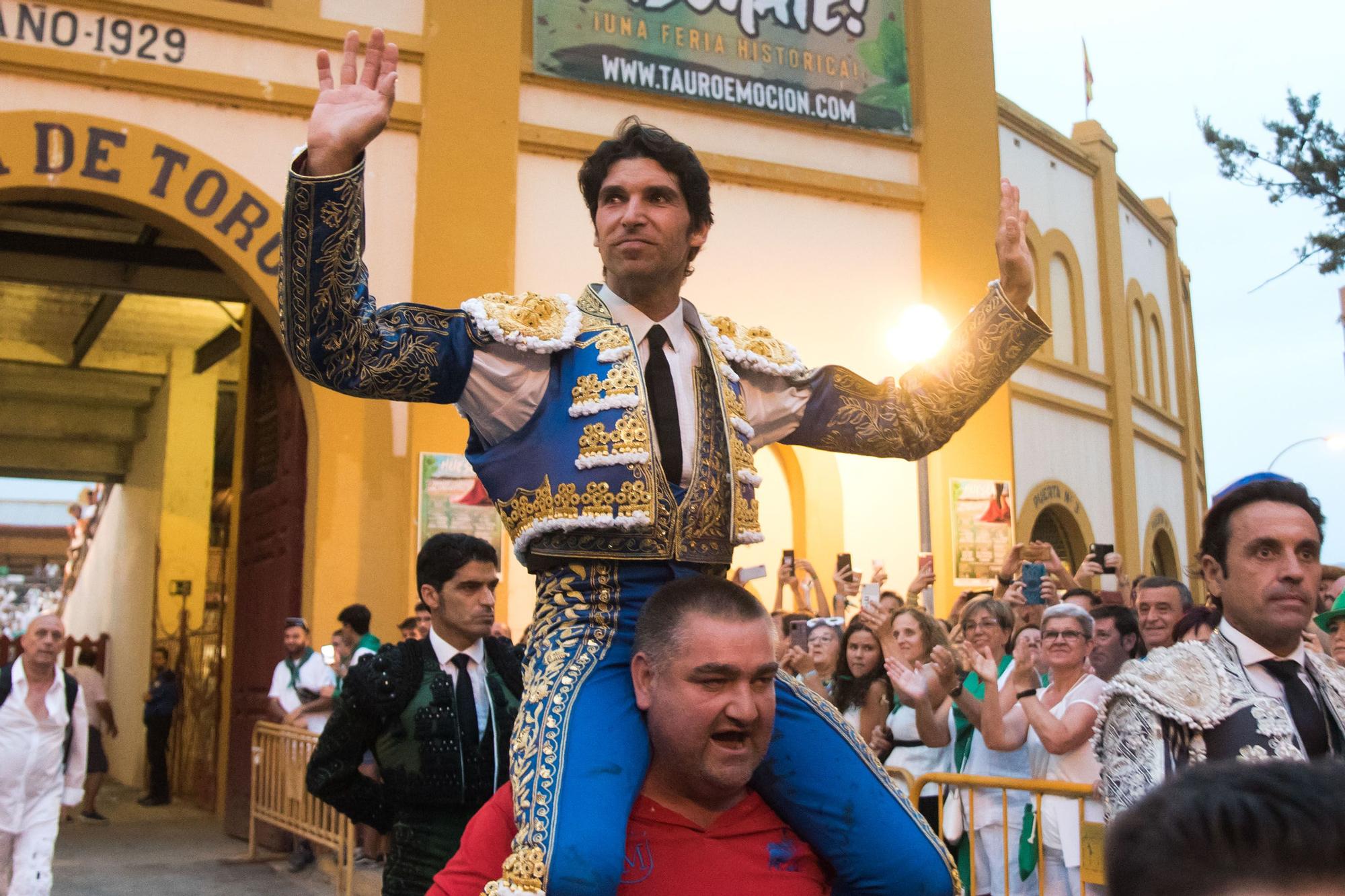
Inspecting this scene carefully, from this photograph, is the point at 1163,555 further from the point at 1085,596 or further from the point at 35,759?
the point at 35,759

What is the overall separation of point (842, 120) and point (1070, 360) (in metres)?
6.30

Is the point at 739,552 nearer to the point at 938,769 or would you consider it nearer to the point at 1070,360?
the point at 938,769

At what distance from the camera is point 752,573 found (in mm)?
8062

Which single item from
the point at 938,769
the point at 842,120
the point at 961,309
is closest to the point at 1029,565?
the point at 938,769

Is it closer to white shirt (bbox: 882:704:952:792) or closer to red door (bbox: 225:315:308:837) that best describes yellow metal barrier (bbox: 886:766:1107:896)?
white shirt (bbox: 882:704:952:792)

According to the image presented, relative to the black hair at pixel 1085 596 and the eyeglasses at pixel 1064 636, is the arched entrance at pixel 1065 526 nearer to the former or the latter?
the black hair at pixel 1085 596

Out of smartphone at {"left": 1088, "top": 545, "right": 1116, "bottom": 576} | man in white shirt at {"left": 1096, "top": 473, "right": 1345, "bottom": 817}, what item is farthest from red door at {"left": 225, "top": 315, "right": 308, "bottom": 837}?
man in white shirt at {"left": 1096, "top": 473, "right": 1345, "bottom": 817}

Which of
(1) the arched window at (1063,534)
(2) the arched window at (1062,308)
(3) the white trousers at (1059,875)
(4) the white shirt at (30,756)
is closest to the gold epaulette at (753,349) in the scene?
(3) the white trousers at (1059,875)

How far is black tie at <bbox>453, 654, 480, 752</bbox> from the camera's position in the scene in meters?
4.78

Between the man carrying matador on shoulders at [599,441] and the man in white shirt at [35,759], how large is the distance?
22.3ft

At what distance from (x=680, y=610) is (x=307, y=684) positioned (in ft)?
30.3

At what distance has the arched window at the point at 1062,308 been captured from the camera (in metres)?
18.6

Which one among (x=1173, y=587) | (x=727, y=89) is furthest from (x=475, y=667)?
(x=727, y=89)

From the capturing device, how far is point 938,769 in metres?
6.70
